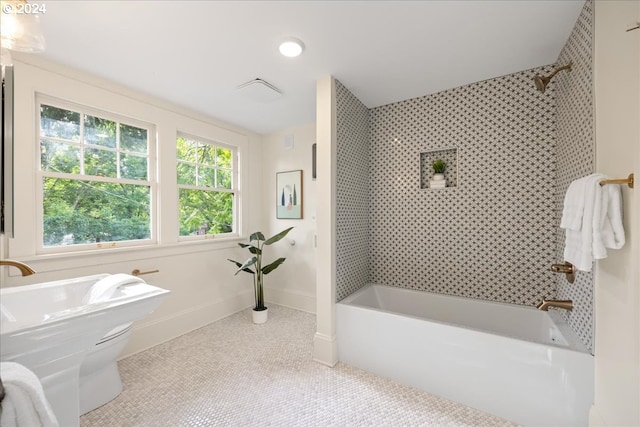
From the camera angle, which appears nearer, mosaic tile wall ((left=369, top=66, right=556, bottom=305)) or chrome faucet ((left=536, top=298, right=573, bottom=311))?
chrome faucet ((left=536, top=298, right=573, bottom=311))

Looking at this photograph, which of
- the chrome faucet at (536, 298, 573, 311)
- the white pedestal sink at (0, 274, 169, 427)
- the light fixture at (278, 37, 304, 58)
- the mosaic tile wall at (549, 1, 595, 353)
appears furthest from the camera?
the light fixture at (278, 37, 304, 58)

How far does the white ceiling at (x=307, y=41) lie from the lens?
1.38 meters

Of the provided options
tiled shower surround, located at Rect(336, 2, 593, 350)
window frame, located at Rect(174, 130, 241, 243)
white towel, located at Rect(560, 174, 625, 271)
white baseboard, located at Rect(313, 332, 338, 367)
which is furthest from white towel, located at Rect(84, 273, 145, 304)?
white towel, located at Rect(560, 174, 625, 271)

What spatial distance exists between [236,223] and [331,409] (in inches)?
94.6

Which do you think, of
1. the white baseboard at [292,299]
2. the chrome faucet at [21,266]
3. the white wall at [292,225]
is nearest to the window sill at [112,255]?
the chrome faucet at [21,266]

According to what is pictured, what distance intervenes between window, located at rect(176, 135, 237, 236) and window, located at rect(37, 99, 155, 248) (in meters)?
0.35

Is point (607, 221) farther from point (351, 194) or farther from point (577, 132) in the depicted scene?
point (351, 194)

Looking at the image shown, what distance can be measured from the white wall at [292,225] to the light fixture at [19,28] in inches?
94.3

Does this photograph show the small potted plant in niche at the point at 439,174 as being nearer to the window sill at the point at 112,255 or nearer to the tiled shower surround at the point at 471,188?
the tiled shower surround at the point at 471,188

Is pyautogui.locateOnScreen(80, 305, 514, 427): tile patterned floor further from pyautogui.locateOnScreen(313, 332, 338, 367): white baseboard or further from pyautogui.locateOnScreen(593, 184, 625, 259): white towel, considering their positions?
pyautogui.locateOnScreen(593, 184, 625, 259): white towel

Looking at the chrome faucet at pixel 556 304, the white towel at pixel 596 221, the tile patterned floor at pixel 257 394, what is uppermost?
the white towel at pixel 596 221

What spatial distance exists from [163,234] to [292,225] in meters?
1.47

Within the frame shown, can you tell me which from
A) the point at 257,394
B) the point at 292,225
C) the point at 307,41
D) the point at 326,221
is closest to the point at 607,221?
the point at 326,221

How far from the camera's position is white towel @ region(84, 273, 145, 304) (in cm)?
145
